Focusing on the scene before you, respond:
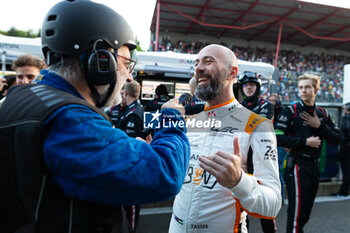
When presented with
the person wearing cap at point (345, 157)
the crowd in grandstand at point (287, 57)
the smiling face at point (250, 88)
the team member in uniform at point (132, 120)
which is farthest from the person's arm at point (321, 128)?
the crowd in grandstand at point (287, 57)

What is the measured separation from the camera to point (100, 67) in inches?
37.8

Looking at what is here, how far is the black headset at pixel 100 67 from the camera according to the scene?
0.96 metres

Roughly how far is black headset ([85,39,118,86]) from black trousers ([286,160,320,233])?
9.67 feet

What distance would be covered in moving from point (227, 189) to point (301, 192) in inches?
81.4

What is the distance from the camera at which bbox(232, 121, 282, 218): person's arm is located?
1.17 meters

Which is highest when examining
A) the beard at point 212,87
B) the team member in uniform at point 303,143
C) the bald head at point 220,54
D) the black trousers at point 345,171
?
the bald head at point 220,54

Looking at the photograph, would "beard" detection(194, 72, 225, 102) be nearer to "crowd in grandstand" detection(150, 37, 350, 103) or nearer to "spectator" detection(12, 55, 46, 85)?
"spectator" detection(12, 55, 46, 85)

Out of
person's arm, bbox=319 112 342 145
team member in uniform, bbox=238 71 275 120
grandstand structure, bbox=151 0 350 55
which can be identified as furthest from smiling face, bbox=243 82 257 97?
grandstand structure, bbox=151 0 350 55

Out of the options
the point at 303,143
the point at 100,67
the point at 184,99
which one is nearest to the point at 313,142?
the point at 303,143

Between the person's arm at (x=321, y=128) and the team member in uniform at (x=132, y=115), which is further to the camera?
the team member in uniform at (x=132, y=115)

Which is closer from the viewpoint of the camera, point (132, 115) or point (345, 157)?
point (132, 115)

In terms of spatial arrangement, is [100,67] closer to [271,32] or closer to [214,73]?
[214,73]

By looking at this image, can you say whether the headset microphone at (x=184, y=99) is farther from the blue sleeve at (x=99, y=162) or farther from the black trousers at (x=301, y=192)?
the black trousers at (x=301, y=192)

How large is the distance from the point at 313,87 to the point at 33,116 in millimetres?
3537
